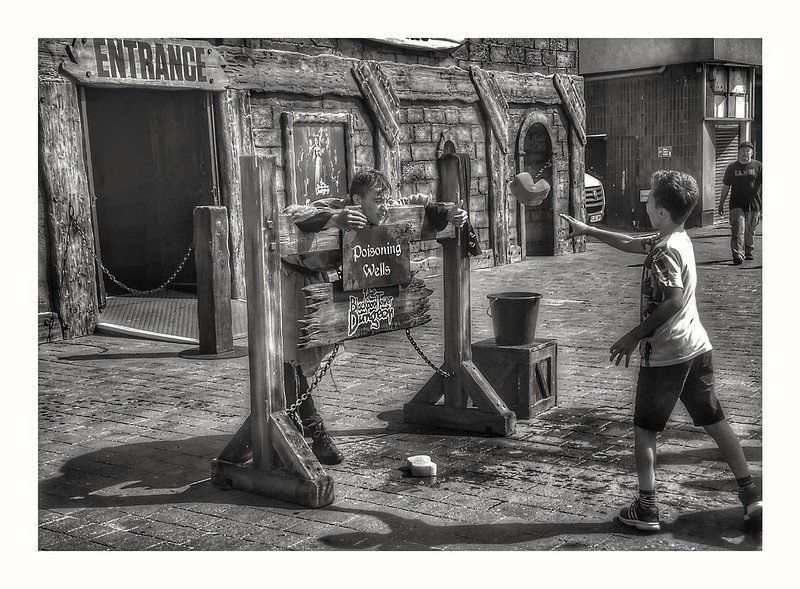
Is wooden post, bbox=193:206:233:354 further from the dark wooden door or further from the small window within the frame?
the small window

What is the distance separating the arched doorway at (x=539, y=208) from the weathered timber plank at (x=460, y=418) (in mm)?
11156

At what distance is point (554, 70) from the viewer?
1750 centimetres

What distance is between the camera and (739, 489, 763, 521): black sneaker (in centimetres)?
Result: 470

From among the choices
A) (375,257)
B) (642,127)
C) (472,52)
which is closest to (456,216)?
(375,257)

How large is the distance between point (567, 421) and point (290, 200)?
6.61 m

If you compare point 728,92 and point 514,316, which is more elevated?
point 728,92

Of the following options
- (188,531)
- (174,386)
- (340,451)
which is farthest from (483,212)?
(188,531)

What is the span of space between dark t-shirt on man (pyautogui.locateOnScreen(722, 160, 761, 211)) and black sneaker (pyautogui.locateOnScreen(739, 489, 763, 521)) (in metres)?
11.2

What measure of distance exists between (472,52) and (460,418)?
33.8 ft

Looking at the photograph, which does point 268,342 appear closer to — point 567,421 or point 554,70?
point 567,421

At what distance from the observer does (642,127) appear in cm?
2406

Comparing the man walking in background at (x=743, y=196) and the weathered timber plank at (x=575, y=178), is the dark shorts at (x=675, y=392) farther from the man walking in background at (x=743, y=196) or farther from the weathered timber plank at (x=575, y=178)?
the weathered timber plank at (x=575, y=178)

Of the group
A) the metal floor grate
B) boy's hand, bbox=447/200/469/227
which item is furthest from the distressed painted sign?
the metal floor grate

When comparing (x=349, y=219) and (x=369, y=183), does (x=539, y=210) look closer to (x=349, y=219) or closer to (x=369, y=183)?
(x=369, y=183)
